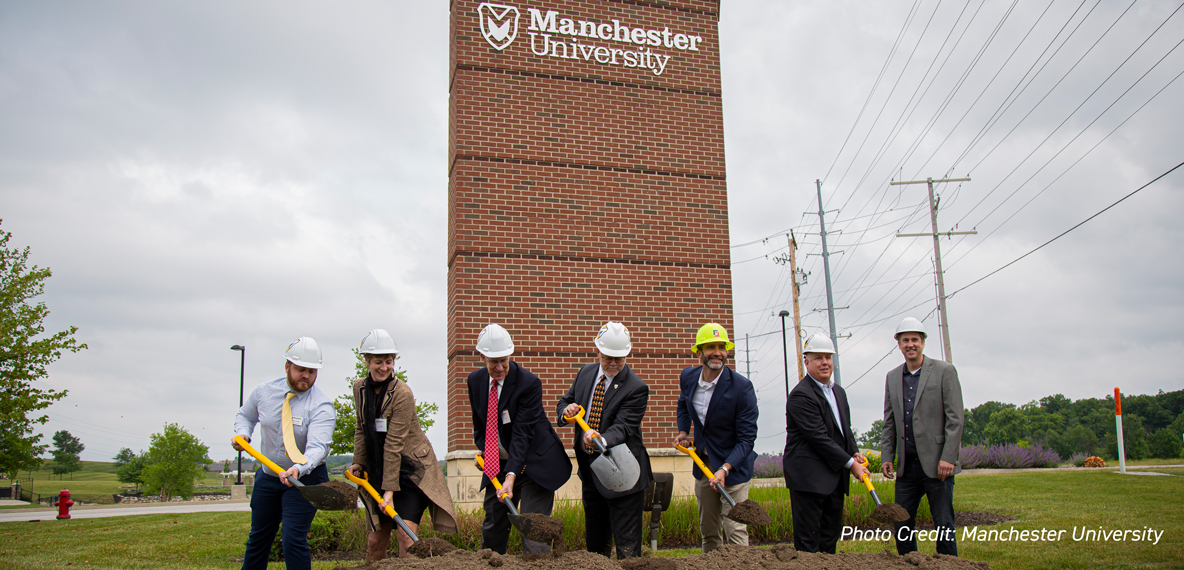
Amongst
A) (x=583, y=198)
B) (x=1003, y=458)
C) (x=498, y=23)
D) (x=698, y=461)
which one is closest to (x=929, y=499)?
(x=698, y=461)

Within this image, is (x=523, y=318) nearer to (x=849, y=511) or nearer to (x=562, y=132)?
(x=562, y=132)

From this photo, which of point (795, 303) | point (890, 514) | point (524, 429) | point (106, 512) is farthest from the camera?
point (795, 303)

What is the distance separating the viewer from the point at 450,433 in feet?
31.2

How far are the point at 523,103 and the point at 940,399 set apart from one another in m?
6.41

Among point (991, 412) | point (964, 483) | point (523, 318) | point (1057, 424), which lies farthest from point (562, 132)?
point (991, 412)

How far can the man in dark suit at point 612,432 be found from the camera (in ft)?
17.4

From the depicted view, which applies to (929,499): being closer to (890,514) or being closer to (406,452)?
(890,514)

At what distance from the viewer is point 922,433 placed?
227 inches

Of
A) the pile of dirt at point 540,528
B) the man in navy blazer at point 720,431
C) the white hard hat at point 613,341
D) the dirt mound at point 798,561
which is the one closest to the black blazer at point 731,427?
the man in navy blazer at point 720,431

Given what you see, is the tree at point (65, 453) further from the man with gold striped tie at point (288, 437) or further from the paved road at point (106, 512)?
the man with gold striped tie at point (288, 437)

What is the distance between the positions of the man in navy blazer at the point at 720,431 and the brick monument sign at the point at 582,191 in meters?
3.46

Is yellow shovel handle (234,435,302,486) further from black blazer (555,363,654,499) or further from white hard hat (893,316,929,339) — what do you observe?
white hard hat (893,316,929,339)

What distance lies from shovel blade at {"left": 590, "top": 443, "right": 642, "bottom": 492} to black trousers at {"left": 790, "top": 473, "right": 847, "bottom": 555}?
3.78 ft
